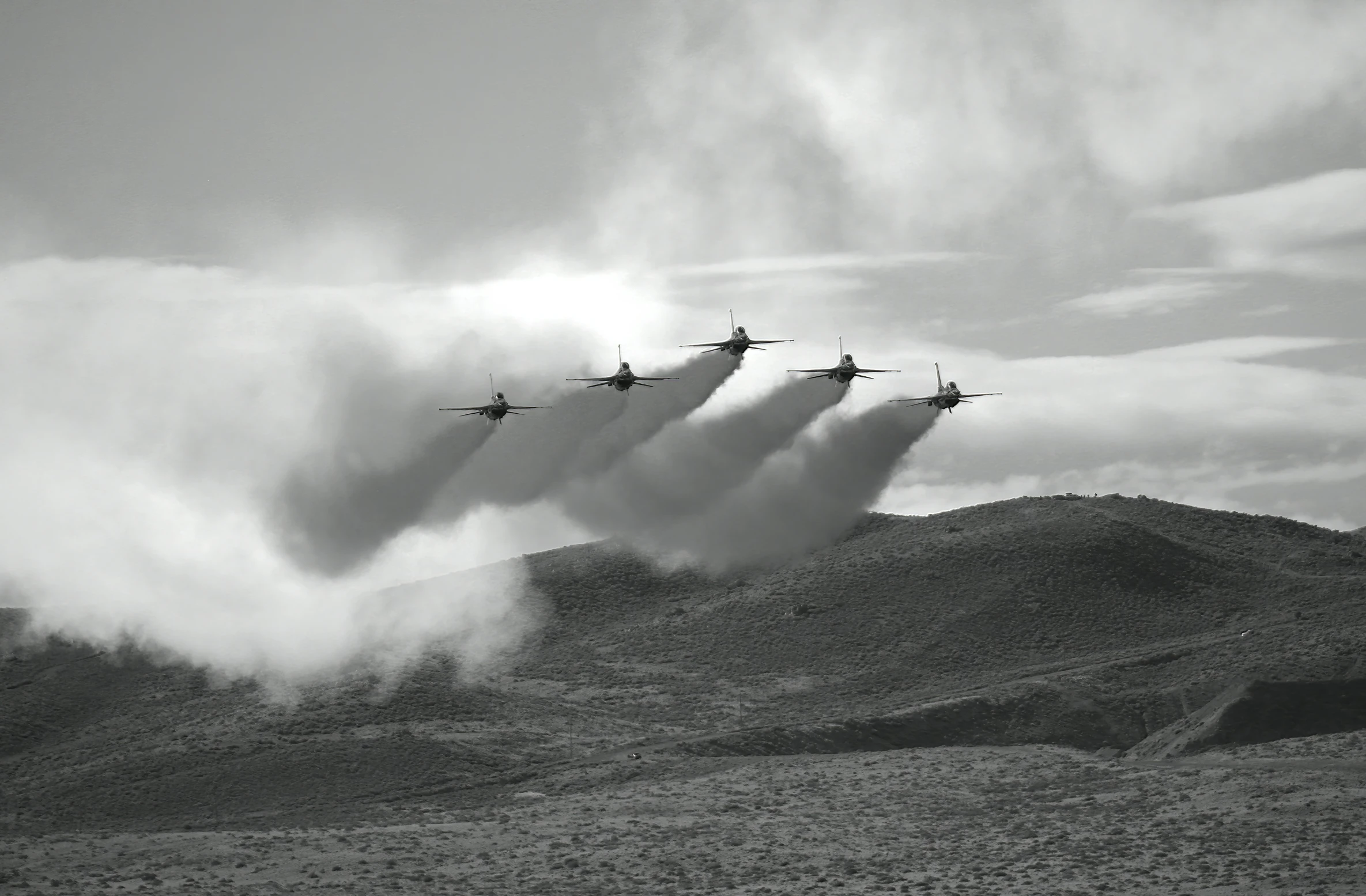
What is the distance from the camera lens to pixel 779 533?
435ft

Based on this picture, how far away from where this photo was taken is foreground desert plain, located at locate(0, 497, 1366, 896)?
5922 centimetres

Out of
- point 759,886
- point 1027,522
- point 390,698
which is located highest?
point 1027,522

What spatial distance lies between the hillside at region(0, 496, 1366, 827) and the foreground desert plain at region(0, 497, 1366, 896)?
1.05 ft

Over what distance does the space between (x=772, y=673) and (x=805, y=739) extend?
2083cm

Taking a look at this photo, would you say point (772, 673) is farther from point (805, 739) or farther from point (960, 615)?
point (805, 739)

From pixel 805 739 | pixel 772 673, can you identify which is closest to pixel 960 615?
pixel 772 673

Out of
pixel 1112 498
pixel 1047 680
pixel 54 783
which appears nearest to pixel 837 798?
pixel 1047 680

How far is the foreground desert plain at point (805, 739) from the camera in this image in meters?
59.2

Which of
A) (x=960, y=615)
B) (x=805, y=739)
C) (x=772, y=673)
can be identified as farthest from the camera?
(x=960, y=615)

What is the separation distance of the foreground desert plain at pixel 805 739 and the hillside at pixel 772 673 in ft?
1.05

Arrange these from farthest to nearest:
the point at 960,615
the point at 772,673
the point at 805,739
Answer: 1. the point at 960,615
2. the point at 772,673
3. the point at 805,739

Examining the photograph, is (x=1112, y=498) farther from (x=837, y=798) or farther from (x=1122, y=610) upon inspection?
(x=837, y=798)

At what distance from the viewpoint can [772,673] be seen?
354 ft

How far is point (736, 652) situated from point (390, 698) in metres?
27.6
